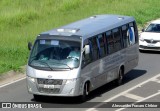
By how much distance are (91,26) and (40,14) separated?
17.8 m

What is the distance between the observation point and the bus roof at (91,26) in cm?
1850

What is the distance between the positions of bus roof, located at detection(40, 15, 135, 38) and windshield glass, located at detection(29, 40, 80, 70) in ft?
1.34

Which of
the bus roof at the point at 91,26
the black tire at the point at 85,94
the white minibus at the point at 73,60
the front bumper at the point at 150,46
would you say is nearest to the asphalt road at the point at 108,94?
the black tire at the point at 85,94

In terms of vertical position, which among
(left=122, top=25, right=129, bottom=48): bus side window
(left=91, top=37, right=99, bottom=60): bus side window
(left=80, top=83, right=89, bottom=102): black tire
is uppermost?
(left=91, top=37, right=99, bottom=60): bus side window

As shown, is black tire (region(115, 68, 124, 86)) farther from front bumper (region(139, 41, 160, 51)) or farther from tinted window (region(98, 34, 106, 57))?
front bumper (region(139, 41, 160, 51))

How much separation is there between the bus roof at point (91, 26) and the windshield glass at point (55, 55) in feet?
1.34

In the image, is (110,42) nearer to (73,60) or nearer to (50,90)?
(73,60)

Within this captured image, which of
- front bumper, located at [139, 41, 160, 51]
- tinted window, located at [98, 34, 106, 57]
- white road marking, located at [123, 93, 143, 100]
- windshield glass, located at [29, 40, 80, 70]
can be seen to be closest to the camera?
windshield glass, located at [29, 40, 80, 70]

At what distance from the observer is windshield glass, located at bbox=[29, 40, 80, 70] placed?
1766 cm

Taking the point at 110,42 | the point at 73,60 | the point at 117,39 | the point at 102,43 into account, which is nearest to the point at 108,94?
the point at 102,43

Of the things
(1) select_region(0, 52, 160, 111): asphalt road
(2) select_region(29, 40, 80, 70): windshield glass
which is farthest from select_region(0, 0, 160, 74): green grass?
(2) select_region(29, 40, 80, 70): windshield glass

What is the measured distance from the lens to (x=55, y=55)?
706 inches

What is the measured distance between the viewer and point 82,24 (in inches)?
784

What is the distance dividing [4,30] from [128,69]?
461 inches
